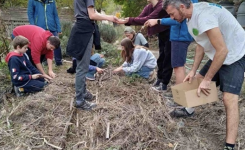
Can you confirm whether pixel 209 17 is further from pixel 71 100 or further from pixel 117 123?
pixel 71 100

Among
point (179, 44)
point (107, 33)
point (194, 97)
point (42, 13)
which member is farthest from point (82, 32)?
point (107, 33)

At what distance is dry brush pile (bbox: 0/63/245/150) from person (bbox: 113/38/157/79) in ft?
2.57

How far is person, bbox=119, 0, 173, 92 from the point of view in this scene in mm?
3640

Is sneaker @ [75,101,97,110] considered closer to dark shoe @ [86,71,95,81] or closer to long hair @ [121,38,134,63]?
A: dark shoe @ [86,71,95,81]

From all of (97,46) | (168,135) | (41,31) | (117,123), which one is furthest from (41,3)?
(168,135)

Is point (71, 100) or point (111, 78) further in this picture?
point (111, 78)

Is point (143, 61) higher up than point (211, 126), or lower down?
higher up

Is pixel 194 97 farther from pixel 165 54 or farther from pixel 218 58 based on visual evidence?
pixel 165 54

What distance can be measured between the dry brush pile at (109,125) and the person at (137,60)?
2.57ft

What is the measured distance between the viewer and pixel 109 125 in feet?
9.01

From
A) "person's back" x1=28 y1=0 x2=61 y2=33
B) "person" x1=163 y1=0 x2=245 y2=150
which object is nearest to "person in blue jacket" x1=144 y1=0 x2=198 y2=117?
"person" x1=163 y1=0 x2=245 y2=150

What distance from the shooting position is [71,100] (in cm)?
341

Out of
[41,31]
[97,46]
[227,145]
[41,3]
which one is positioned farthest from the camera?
[41,3]

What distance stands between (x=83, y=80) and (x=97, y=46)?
47 centimetres
